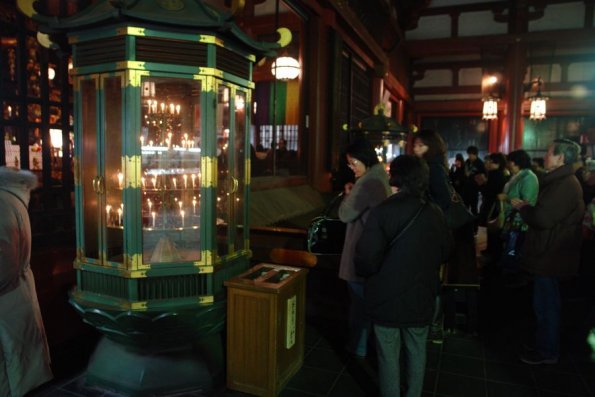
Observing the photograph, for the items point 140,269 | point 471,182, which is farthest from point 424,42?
point 140,269

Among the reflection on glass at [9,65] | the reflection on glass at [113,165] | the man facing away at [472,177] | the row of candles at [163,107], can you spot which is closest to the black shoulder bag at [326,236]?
the row of candles at [163,107]

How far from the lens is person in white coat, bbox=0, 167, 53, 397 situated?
298 cm

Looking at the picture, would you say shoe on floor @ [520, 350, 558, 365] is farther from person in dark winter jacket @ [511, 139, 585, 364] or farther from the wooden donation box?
the wooden donation box

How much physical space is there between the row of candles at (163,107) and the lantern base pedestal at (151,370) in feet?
5.99

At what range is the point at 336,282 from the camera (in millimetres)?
5059

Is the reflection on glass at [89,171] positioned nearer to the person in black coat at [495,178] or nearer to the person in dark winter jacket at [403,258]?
the person in dark winter jacket at [403,258]

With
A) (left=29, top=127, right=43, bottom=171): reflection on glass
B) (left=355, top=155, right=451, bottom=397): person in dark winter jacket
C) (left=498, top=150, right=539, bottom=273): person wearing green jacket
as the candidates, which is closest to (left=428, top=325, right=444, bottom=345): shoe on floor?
(left=355, top=155, right=451, bottom=397): person in dark winter jacket

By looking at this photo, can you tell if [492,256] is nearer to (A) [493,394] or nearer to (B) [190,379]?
(A) [493,394]

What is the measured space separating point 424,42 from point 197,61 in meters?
13.0

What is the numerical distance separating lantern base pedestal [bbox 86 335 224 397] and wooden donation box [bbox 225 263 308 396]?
0.71 feet

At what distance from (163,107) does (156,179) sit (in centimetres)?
56

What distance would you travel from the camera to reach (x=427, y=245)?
288 centimetres

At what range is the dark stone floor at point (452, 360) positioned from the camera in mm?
3639

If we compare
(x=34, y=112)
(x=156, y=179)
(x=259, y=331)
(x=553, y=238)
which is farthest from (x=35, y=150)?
(x=553, y=238)
